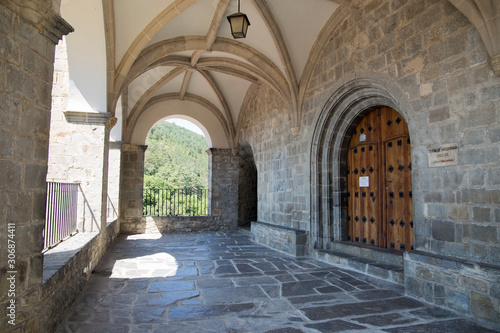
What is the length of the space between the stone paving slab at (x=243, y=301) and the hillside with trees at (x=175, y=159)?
1709 centimetres

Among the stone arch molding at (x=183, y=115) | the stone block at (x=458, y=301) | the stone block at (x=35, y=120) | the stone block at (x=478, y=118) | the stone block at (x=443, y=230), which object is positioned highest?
the stone arch molding at (x=183, y=115)

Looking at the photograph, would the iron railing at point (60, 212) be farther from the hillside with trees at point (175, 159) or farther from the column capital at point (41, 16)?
the hillside with trees at point (175, 159)

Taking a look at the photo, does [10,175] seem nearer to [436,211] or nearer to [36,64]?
[36,64]

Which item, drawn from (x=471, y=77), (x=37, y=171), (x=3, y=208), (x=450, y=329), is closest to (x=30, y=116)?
(x=37, y=171)

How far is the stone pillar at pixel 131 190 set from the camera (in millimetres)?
9133

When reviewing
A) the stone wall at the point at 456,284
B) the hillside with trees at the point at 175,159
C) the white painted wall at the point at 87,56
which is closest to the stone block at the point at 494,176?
the stone wall at the point at 456,284

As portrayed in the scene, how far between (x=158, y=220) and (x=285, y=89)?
5314 millimetres

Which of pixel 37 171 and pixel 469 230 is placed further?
pixel 469 230

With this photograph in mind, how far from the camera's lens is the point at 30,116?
221 centimetres

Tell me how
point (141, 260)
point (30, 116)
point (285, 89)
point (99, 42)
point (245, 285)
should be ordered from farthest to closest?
point (285, 89) → point (141, 260) → point (99, 42) → point (245, 285) → point (30, 116)

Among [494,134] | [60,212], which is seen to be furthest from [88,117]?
[494,134]

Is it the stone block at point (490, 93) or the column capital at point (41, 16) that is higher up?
the column capital at point (41, 16)

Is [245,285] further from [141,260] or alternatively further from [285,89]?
[285,89]

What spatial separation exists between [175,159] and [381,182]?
2765 cm
